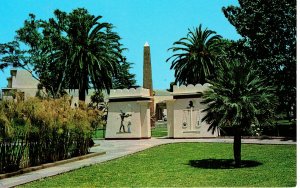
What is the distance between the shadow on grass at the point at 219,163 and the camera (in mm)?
12946

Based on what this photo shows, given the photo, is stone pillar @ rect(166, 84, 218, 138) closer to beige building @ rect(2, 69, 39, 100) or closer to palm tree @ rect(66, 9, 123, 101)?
palm tree @ rect(66, 9, 123, 101)


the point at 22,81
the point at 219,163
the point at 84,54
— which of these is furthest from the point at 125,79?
the point at 219,163

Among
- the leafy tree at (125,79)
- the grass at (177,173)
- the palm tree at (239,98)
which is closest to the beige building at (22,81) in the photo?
the leafy tree at (125,79)

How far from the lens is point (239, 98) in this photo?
40.2 ft

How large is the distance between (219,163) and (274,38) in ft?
31.8

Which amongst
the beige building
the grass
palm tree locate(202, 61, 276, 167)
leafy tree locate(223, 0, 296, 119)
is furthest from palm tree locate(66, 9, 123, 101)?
the beige building

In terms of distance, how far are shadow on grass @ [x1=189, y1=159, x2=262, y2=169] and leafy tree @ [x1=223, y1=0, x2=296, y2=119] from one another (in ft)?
23.8

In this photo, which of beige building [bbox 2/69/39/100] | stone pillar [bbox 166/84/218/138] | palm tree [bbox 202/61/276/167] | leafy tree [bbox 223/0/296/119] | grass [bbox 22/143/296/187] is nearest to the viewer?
grass [bbox 22/143/296/187]

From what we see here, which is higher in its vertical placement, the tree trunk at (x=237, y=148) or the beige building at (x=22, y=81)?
the beige building at (x=22, y=81)

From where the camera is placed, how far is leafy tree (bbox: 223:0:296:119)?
20125 mm

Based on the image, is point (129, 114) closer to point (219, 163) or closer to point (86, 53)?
point (86, 53)

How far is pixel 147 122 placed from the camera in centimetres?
2658

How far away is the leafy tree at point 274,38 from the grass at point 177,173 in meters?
6.01

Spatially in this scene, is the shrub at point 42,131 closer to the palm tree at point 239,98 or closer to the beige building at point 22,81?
the palm tree at point 239,98
